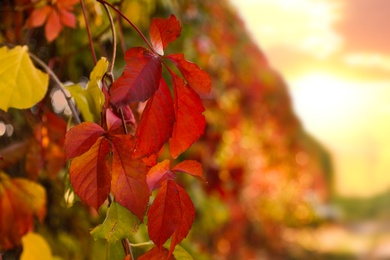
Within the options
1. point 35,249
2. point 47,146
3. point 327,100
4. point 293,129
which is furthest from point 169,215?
point 327,100

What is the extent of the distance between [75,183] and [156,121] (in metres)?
0.07

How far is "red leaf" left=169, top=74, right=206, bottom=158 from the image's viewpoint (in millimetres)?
430

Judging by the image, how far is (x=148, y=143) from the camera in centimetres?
40

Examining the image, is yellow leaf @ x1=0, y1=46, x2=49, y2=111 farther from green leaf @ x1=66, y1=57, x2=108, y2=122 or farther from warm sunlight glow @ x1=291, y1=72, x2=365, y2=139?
warm sunlight glow @ x1=291, y1=72, x2=365, y2=139

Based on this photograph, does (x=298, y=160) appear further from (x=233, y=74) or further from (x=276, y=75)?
(x=233, y=74)

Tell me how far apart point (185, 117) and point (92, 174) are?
3.0 inches

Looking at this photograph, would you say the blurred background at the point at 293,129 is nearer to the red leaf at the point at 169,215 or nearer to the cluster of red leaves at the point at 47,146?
the cluster of red leaves at the point at 47,146

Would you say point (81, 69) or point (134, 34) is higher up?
point (134, 34)

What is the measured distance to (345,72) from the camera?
6.81 meters

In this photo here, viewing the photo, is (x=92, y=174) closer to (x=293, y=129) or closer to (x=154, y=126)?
(x=154, y=126)

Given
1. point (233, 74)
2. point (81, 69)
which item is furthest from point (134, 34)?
point (233, 74)

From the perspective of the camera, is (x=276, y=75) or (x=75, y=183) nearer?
(x=75, y=183)

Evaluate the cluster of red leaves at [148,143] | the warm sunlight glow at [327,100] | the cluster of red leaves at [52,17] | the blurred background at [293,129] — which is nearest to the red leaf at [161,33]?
the cluster of red leaves at [148,143]

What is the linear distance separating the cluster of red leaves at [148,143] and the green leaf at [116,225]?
25 mm
